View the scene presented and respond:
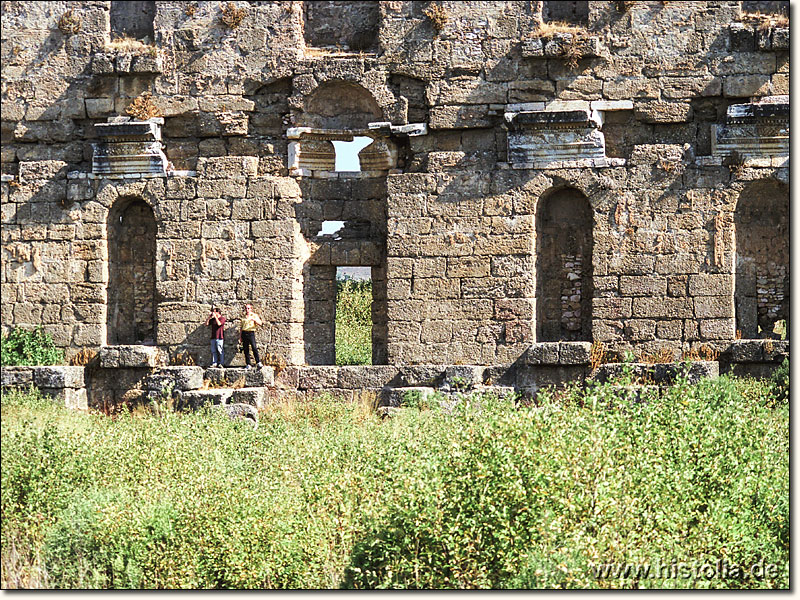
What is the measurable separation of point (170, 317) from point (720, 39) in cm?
855

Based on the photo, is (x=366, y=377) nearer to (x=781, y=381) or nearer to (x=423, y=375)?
(x=423, y=375)

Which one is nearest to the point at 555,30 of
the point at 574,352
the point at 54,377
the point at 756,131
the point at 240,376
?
the point at 756,131

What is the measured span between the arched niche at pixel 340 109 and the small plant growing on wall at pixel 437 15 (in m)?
1.38

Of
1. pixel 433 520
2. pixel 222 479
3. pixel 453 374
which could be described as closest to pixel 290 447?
pixel 222 479

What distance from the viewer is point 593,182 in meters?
14.8

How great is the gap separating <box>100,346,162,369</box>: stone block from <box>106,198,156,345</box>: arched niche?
0.64 meters

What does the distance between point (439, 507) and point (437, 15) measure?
9419 millimetres

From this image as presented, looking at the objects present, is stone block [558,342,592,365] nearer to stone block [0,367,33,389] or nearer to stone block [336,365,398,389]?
stone block [336,365,398,389]

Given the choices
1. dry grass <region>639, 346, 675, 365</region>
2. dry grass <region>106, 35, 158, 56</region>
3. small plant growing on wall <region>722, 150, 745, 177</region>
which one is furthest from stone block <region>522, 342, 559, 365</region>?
dry grass <region>106, 35, 158, 56</region>

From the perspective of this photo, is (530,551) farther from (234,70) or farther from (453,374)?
(234,70)

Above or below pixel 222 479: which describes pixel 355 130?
above

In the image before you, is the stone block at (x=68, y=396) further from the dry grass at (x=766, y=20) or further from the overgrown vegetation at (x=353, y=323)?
the dry grass at (x=766, y=20)

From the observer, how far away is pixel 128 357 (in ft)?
50.0

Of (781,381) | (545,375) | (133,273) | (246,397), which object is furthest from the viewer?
(133,273)
